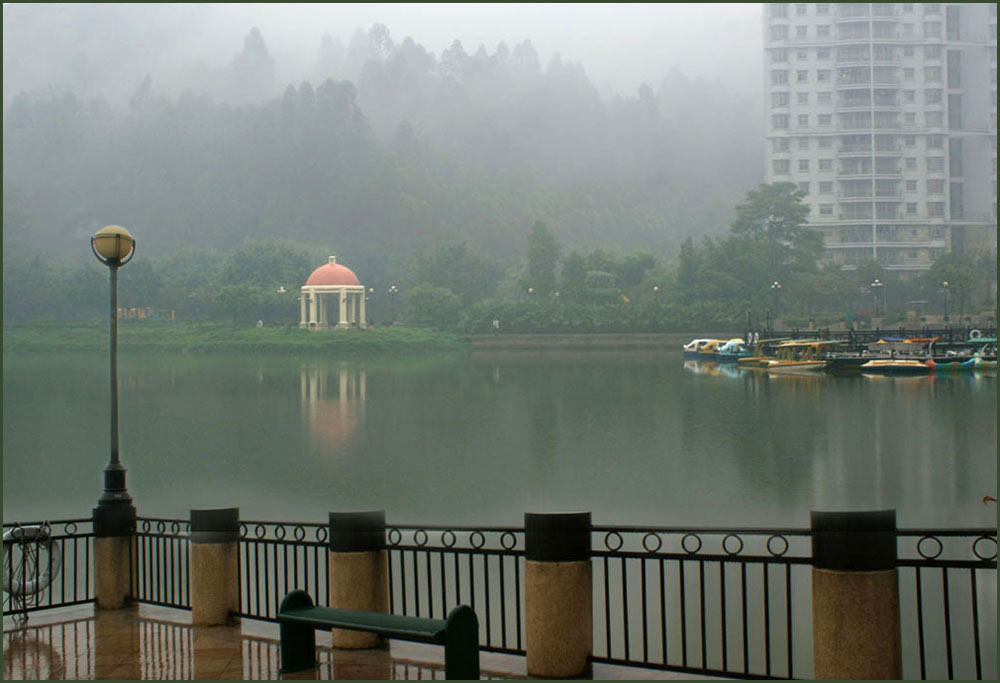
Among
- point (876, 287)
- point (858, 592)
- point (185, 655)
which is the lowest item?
point (185, 655)

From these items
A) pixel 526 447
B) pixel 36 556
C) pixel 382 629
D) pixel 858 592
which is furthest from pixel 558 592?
pixel 526 447

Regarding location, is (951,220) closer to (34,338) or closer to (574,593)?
(34,338)

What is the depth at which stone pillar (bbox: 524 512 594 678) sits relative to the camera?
6.22 meters

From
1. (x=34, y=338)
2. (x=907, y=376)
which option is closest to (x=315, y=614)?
(x=907, y=376)

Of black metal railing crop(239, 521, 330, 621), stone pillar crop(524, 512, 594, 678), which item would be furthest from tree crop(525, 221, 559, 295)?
stone pillar crop(524, 512, 594, 678)

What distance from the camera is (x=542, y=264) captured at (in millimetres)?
116812

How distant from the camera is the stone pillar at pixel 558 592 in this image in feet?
20.4

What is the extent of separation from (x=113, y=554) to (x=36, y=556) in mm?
598

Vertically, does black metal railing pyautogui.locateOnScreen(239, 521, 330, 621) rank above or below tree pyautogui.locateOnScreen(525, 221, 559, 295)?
below

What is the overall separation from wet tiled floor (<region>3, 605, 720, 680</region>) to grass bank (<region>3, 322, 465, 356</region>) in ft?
306

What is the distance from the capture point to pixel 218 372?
9188cm

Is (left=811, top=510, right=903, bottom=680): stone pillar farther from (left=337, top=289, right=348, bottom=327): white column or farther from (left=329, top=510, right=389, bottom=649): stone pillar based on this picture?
(left=337, top=289, right=348, bottom=327): white column

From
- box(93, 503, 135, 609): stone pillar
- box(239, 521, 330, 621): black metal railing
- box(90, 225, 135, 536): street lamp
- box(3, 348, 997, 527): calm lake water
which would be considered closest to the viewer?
box(239, 521, 330, 621): black metal railing

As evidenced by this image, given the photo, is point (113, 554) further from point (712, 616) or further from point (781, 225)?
point (781, 225)
